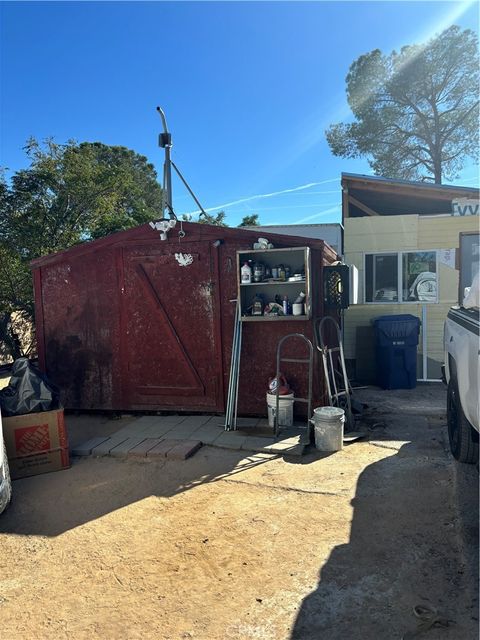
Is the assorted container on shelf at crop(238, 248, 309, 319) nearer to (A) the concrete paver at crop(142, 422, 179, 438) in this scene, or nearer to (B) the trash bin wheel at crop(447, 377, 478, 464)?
(A) the concrete paver at crop(142, 422, 179, 438)


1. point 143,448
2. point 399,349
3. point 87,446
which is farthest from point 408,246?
point 87,446

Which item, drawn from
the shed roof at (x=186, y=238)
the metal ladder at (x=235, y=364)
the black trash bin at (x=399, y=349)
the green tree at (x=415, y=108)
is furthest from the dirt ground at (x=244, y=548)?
the green tree at (x=415, y=108)

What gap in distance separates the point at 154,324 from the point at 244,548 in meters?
3.67

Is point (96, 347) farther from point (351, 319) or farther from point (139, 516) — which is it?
point (351, 319)

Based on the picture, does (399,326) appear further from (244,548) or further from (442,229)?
(244,548)

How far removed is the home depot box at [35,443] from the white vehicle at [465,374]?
143 inches

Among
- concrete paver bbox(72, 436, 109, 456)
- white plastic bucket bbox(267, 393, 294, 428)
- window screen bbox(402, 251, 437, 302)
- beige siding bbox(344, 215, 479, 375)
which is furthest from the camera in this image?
window screen bbox(402, 251, 437, 302)

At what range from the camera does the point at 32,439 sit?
446cm

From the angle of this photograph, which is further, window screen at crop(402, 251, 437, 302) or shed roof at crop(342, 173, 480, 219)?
window screen at crop(402, 251, 437, 302)

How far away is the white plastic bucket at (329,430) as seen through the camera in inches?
189

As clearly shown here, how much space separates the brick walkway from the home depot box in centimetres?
47

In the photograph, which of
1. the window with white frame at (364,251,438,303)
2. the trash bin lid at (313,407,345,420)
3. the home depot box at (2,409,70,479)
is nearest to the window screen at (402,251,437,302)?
the window with white frame at (364,251,438,303)

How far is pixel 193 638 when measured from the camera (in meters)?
2.25

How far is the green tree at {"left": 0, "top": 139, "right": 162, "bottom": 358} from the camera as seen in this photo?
11.2 m
